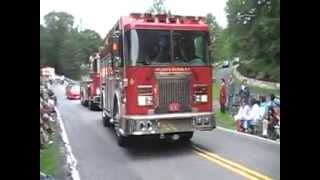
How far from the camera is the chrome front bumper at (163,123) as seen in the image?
5.93 meters

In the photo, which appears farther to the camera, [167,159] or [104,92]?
[104,92]

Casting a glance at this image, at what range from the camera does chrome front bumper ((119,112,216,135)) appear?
5.93 meters

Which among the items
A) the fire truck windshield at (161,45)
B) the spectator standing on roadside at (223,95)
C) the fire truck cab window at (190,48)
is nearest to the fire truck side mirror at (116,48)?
the fire truck windshield at (161,45)

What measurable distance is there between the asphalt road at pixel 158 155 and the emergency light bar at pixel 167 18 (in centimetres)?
125

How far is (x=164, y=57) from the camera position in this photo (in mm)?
5855

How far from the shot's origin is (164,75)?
235 inches

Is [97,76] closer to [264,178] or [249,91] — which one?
[249,91]

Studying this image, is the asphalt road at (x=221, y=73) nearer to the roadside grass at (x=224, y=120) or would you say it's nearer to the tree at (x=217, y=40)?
the tree at (x=217, y=40)

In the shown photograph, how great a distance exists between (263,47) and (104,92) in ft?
11.4

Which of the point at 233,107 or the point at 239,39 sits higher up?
the point at 239,39

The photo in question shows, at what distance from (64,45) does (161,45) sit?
174cm

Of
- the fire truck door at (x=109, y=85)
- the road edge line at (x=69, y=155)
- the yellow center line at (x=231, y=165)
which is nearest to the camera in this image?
the road edge line at (x=69, y=155)

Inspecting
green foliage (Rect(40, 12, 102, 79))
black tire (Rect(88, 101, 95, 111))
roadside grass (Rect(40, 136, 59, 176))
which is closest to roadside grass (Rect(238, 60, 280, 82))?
green foliage (Rect(40, 12, 102, 79))
